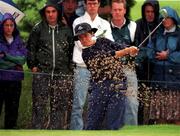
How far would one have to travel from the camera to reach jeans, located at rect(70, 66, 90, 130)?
873 cm

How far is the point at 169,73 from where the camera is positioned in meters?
8.93

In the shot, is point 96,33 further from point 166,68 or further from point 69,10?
point 166,68

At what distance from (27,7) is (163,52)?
4.57m

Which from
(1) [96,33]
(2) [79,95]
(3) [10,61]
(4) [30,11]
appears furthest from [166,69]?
(4) [30,11]

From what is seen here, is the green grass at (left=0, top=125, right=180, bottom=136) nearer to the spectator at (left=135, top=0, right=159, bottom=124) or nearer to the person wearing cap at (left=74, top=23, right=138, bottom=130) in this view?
the person wearing cap at (left=74, top=23, right=138, bottom=130)

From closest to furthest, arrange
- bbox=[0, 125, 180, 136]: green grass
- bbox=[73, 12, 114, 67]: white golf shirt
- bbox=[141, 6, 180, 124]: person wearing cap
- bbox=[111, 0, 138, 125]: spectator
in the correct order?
bbox=[0, 125, 180, 136]: green grass < bbox=[111, 0, 138, 125]: spectator < bbox=[73, 12, 114, 67]: white golf shirt < bbox=[141, 6, 180, 124]: person wearing cap

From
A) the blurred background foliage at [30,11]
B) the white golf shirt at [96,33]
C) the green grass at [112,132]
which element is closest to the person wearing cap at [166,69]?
the white golf shirt at [96,33]

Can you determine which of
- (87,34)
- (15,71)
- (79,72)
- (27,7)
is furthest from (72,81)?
(27,7)

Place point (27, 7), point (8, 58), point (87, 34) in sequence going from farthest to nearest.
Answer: point (27, 7) < point (8, 58) < point (87, 34)

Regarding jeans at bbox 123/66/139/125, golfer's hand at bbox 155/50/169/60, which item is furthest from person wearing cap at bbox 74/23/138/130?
golfer's hand at bbox 155/50/169/60

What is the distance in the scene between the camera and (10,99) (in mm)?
9023

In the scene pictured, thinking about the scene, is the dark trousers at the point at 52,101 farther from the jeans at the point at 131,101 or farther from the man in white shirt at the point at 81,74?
the jeans at the point at 131,101

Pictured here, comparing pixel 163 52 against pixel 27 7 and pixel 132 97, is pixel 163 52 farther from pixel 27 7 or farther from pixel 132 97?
pixel 27 7

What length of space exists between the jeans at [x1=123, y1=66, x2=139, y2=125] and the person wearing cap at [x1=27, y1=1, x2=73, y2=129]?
0.74m
